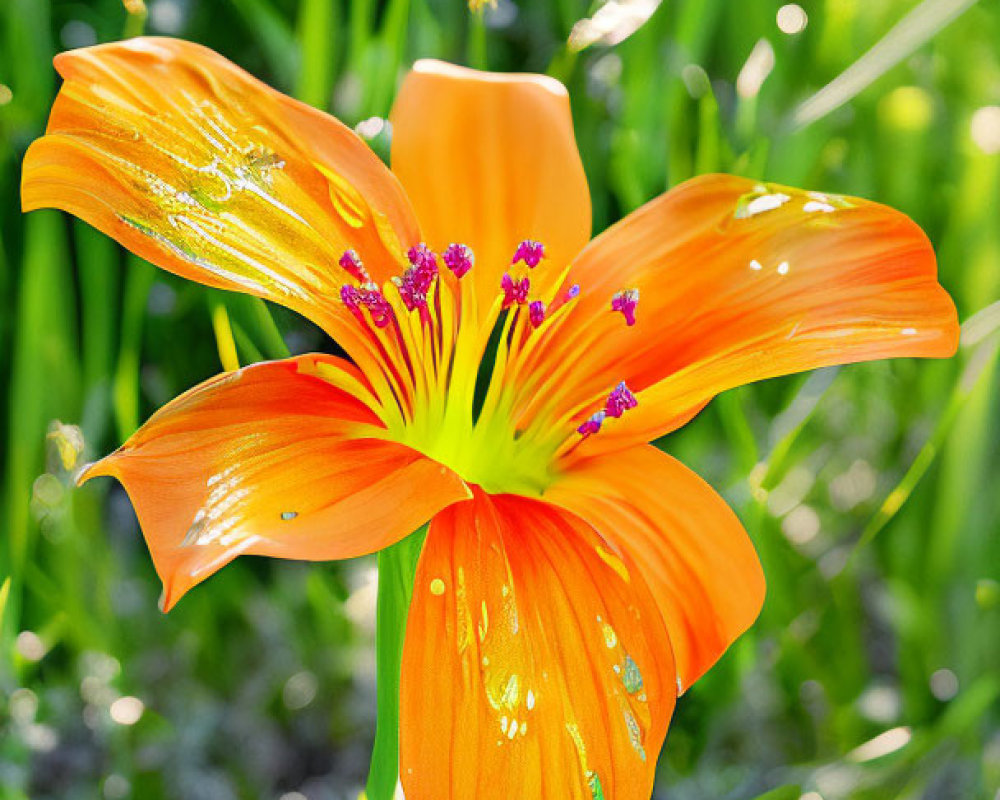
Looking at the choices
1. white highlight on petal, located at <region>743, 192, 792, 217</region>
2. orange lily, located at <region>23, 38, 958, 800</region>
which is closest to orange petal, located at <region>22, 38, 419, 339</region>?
orange lily, located at <region>23, 38, 958, 800</region>

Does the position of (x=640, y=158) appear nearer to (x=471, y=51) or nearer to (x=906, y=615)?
(x=471, y=51)

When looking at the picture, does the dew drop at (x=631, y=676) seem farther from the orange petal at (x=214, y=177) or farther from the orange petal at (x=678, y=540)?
the orange petal at (x=214, y=177)

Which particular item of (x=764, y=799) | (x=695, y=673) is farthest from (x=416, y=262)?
(x=764, y=799)

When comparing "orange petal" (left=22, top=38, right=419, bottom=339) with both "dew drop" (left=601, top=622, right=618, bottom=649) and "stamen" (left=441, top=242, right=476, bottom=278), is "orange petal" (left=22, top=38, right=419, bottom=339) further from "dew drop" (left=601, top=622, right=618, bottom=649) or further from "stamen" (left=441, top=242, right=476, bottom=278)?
"dew drop" (left=601, top=622, right=618, bottom=649)

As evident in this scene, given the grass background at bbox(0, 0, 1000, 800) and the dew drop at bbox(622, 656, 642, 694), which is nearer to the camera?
the dew drop at bbox(622, 656, 642, 694)

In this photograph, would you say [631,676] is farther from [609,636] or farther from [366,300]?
[366,300]

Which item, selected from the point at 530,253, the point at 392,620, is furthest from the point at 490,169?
the point at 392,620
